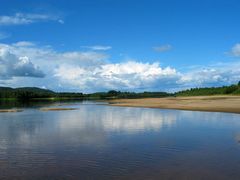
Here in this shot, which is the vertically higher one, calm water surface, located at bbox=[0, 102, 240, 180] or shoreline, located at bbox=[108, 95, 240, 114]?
shoreline, located at bbox=[108, 95, 240, 114]

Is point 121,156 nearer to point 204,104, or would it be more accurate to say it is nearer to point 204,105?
point 204,105

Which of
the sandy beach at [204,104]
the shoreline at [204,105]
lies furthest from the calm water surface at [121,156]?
the sandy beach at [204,104]

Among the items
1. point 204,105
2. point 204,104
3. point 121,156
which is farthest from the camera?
point 204,104

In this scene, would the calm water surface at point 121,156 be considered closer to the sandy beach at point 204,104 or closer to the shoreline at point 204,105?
the shoreline at point 204,105

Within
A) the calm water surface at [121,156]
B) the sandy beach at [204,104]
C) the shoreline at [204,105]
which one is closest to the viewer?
the calm water surface at [121,156]

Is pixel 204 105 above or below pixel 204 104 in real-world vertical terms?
below

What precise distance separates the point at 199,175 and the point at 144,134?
12.0 meters

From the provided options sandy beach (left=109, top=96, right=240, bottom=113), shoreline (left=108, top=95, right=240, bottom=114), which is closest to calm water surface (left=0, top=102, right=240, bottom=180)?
shoreline (left=108, top=95, right=240, bottom=114)

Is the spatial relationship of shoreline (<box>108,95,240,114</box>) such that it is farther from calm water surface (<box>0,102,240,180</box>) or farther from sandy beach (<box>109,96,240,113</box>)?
calm water surface (<box>0,102,240,180</box>)

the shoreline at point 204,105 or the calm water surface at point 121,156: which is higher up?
the shoreline at point 204,105

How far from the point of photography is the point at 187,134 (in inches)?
977

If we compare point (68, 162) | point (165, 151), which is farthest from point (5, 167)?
point (165, 151)

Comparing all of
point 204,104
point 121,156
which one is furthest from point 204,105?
point 121,156

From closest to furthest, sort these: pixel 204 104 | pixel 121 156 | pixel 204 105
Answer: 1. pixel 121 156
2. pixel 204 105
3. pixel 204 104
